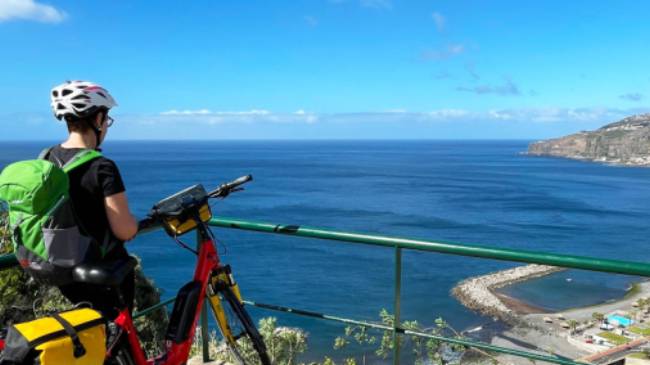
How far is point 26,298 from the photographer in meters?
8.42

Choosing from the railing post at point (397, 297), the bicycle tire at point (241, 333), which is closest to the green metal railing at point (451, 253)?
the railing post at point (397, 297)

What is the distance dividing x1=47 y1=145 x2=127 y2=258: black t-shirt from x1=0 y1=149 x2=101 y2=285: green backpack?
5 cm

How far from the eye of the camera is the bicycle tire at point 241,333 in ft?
9.52

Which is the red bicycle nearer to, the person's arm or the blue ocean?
the person's arm

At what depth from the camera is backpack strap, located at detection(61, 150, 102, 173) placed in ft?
7.31

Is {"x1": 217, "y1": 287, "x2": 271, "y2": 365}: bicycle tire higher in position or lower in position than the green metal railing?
lower

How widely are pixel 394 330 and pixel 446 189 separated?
81034 millimetres

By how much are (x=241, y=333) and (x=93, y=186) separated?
4.15ft

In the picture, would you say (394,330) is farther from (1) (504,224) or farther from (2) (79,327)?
(1) (504,224)

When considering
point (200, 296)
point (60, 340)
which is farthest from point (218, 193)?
point (60, 340)

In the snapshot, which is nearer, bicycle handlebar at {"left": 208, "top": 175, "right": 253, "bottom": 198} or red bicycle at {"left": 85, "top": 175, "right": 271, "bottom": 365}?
red bicycle at {"left": 85, "top": 175, "right": 271, "bottom": 365}

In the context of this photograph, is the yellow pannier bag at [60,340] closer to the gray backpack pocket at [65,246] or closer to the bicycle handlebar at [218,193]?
the gray backpack pocket at [65,246]

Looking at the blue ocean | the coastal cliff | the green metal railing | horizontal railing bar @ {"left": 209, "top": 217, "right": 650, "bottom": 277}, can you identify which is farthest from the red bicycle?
the coastal cliff

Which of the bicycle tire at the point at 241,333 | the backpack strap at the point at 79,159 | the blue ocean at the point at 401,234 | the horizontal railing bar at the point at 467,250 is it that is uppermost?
the backpack strap at the point at 79,159
